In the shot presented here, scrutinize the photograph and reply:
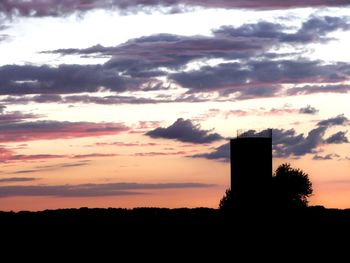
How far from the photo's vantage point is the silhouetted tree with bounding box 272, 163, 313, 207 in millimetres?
88750

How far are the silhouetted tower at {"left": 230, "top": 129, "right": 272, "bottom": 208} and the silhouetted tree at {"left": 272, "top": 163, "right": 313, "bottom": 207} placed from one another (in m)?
6.20

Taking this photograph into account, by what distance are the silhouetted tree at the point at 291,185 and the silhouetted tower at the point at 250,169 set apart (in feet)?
20.3

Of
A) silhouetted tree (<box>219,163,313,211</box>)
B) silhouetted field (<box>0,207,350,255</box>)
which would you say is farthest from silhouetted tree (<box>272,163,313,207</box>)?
silhouetted field (<box>0,207,350,255</box>)

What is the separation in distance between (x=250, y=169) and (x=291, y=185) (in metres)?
11.7

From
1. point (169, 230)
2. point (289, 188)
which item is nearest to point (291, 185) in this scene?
point (289, 188)

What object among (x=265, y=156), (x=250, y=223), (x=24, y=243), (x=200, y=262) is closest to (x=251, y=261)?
(x=200, y=262)

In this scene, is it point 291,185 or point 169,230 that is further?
point 291,185

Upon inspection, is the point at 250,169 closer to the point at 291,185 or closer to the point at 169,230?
the point at 291,185

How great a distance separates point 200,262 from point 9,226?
1236 centimetres

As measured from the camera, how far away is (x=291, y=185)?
91188 mm

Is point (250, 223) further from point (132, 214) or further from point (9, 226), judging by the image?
point (9, 226)

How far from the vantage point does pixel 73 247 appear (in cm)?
4928

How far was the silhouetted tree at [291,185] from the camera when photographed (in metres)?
88.8

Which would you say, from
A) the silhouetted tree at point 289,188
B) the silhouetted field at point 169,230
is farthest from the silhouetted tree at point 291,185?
the silhouetted field at point 169,230
